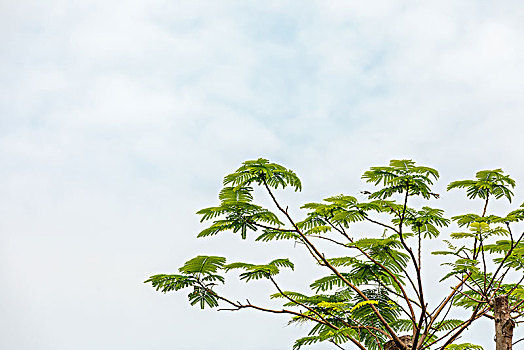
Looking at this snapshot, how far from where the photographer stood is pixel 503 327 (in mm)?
4496

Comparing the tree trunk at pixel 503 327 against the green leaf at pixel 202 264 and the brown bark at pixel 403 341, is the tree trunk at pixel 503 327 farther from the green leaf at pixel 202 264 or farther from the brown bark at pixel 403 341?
the green leaf at pixel 202 264

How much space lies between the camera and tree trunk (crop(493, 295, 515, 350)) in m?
4.49

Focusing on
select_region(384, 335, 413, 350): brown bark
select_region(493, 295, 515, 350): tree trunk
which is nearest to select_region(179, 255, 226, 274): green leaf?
select_region(384, 335, 413, 350): brown bark

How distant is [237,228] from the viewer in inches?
188

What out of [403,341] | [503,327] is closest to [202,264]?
[403,341]

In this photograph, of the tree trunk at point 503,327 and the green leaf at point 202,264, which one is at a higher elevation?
the green leaf at point 202,264

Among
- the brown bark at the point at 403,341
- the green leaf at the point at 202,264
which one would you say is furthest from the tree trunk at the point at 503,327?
the green leaf at the point at 202,264

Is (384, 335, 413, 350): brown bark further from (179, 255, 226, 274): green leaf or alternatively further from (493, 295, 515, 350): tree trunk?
(179, 255, 226, 274): green leaf

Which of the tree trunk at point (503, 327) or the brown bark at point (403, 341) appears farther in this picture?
the brown bark at point (403, 341)

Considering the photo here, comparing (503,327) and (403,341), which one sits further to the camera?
(403,341)

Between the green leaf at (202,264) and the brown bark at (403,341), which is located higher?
the green leaf at (202,264)

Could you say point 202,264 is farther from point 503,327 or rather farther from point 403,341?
point 503,327

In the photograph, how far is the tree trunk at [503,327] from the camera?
14.7 feet

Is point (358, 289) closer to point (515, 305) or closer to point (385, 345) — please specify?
point (385, 345)
